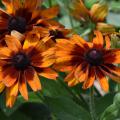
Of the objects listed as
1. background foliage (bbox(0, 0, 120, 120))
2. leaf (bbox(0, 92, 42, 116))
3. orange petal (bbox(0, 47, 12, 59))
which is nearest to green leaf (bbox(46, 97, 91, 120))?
background foliage (bbox(0, 0, 120, 120))

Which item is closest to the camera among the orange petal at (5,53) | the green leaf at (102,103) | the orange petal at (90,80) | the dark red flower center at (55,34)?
the orange petal at (90,80)

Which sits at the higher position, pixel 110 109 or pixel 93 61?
pixel 93 61

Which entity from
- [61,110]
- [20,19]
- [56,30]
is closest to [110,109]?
[61,110]

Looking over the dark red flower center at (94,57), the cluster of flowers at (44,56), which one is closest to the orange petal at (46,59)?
the cluster of flowers at (44,56)

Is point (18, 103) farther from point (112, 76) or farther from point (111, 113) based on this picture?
point (112, 76)

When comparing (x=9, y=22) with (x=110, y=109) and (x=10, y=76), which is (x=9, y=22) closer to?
(x=10, y=76)

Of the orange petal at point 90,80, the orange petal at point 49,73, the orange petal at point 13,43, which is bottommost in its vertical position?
the orange petal at point 90,80

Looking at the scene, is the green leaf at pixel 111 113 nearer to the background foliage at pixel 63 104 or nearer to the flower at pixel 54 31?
the background foliage at pixel 63 104
